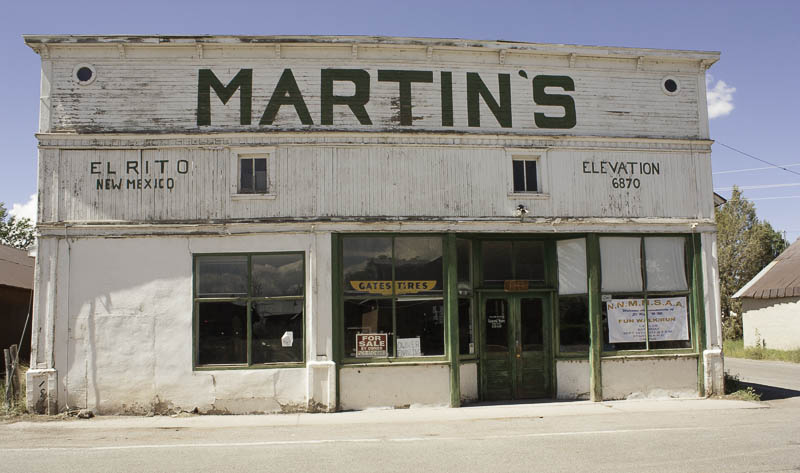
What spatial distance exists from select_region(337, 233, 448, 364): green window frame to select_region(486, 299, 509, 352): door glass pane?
1.24 metres

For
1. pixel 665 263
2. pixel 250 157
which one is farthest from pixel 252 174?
pixel 665 263

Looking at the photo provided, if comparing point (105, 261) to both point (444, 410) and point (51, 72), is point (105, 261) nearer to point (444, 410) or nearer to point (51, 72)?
point (51, 72)

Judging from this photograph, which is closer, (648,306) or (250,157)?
(250,157)

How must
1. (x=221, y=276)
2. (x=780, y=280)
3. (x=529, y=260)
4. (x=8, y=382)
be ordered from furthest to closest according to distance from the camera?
(x=780, y=280) → (x=529, y=260) → (x=221, y=276) → (x=8, y=382)

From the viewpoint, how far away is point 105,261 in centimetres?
1235

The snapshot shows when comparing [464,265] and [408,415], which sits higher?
[464,265]

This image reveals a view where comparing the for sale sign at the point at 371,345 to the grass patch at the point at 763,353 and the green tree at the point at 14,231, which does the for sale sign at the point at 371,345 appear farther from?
the green tree at the point at 14,231

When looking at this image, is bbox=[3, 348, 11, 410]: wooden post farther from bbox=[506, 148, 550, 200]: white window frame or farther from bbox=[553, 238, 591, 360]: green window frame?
bbox=[553, 238, 591, 360]: green window frame

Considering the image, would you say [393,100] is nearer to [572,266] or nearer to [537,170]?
[537,170]

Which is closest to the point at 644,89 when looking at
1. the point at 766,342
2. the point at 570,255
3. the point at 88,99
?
the point at 570,255

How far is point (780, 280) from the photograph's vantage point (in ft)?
85.8

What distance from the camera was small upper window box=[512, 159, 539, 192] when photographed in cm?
1344

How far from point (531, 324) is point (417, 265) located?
2979 mm

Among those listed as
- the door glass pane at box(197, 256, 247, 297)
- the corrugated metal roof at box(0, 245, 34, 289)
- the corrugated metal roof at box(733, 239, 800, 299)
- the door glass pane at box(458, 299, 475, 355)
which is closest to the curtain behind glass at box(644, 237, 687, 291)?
the door glass pane at box(458, 299, 475, 355)
